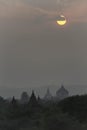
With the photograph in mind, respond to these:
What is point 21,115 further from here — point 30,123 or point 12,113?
point 30,123

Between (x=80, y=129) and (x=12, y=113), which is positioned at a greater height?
(x=12, y=113)

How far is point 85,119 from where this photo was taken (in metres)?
65.1

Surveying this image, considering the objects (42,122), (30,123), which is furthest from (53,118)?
(30,123)

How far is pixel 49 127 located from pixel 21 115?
72.2 feet

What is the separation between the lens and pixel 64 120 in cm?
5391

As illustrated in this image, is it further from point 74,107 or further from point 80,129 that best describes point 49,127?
point 74,107

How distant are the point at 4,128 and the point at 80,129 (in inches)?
503

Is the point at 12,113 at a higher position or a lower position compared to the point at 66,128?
higher

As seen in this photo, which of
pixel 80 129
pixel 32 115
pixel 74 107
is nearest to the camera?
pixel 80 129

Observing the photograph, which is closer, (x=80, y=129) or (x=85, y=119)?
(x=80, y=129)

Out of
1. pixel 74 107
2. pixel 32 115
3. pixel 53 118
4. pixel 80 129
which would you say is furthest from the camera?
pixel 74 107

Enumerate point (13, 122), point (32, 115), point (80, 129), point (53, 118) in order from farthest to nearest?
1. point (32, 115)
2. point (13, 122)
3. point (53, 118)
4. point (80, 129)

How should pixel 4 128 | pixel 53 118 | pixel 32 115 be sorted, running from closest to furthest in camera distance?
pixel 53 118 < pixel 4 128 < pixel 32 115

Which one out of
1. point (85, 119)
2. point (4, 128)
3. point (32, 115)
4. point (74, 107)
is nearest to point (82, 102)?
point (74, 107)
